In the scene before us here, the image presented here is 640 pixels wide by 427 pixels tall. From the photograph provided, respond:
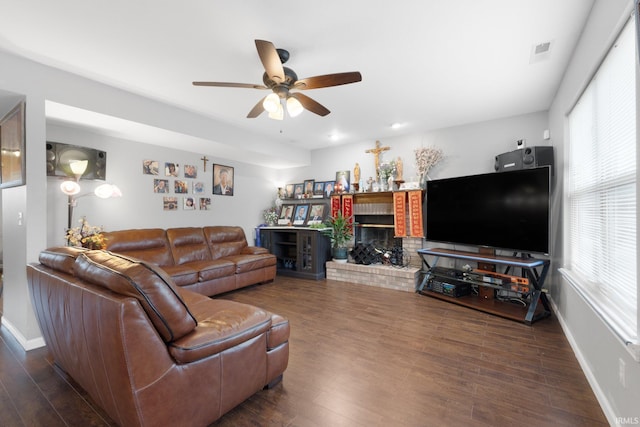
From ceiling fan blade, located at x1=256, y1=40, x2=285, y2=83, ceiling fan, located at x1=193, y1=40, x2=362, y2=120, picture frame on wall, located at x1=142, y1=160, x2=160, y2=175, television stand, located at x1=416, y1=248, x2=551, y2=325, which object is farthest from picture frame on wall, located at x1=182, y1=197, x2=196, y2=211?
television stand, located at x1=416, y1=248, x2=551, y2=325

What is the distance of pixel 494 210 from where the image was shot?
134 inches

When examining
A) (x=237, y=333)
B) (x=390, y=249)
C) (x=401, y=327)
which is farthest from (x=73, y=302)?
(x=390, y=249)

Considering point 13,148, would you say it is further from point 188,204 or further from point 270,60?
point 270,60

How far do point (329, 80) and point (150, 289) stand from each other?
1927 mm

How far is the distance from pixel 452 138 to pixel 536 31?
7.60 feet

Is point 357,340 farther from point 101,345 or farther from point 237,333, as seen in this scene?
point 101,345

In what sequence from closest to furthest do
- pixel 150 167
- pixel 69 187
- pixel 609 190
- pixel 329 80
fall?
pixel 609 190 < pixel 329 80 < pixel 69 187 < pixel 150 167

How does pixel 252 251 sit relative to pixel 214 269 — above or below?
above

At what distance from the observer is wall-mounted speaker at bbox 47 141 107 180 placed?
3211mm

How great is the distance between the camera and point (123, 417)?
4.30 feet

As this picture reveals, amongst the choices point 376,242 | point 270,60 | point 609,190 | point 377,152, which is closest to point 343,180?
point 377,152

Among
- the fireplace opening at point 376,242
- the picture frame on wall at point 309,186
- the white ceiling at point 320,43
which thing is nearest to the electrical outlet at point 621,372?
the white ceiling at point 320,43

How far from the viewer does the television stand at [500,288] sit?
2.97 meters

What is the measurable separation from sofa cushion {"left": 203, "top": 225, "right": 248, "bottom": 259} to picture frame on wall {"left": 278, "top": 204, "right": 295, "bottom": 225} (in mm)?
1180
